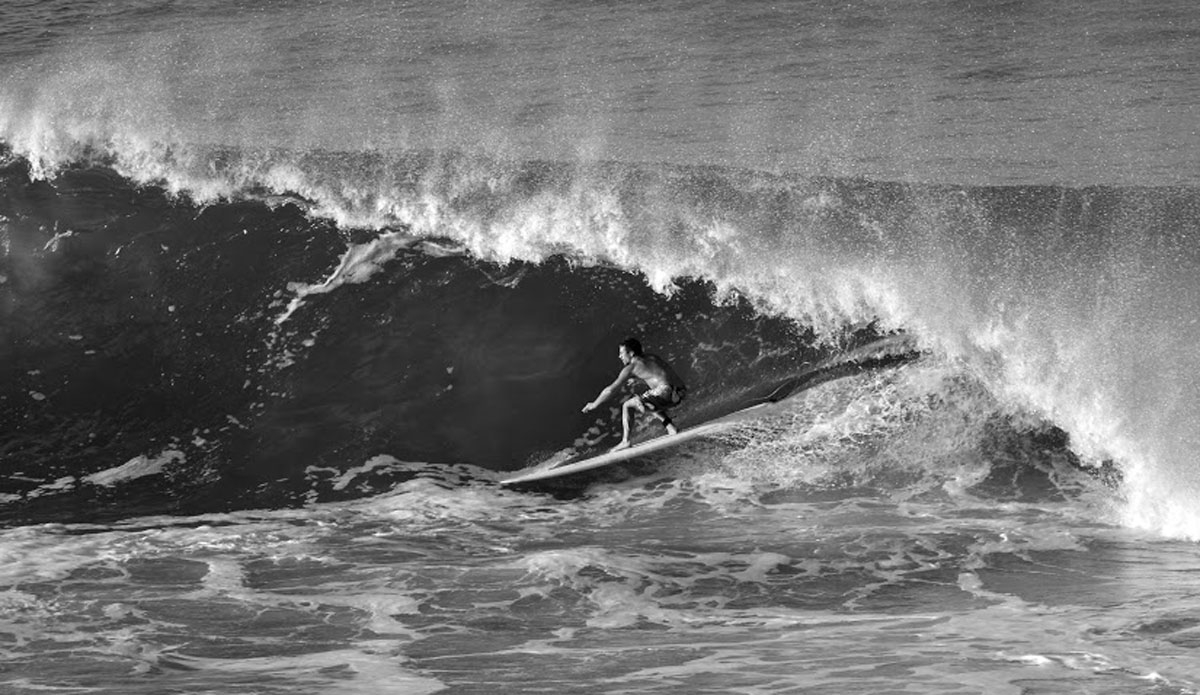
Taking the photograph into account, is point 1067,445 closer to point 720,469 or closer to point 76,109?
point 720,469

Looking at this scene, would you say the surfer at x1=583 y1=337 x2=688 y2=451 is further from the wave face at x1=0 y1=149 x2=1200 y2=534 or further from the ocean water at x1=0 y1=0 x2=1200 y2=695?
the wave face at x1=0 y1=149 x2=1200 y2=534

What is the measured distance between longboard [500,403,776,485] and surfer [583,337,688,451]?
0.29 feet

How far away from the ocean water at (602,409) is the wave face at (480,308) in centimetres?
5

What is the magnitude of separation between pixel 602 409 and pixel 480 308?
218 cm

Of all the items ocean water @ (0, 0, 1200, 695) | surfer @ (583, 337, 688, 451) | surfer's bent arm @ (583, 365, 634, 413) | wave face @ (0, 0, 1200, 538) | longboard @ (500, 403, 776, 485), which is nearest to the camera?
ocean water @ (0, 0, 1200, 695)

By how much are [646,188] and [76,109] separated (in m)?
7.81

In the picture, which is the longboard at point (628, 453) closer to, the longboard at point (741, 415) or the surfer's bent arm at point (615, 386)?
the longboard at point (741, 415)

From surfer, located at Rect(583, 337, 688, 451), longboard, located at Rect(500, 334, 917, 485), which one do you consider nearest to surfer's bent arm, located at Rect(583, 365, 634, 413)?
surfer, located at Rect(583, 337, 688, 451)

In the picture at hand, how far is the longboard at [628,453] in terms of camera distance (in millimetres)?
13125

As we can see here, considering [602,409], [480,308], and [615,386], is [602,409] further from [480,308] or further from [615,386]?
[480,308]

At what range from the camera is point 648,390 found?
45.2 ft

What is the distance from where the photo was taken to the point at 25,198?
17.7 m

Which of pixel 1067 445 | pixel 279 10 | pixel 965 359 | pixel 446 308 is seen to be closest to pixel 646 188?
pixel 446 308

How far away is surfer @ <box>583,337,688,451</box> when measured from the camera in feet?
44.1
